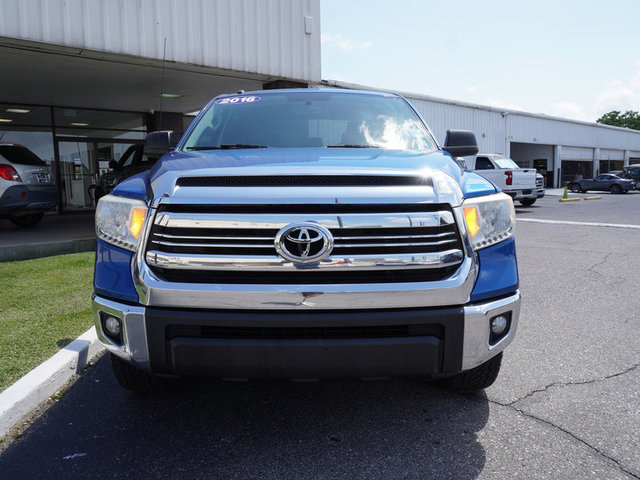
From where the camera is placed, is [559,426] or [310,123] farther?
[310,123]

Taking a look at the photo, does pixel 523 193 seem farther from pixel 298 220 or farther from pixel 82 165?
pixel 298 220

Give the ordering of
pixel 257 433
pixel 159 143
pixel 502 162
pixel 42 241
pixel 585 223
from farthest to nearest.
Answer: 1. pixel 502 162
2. pixel 585 223
3. pixel 42 241
4. pixel 159 143
5. pixel 257 433

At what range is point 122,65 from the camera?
30.9 ft

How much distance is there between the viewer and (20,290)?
5.34 meters

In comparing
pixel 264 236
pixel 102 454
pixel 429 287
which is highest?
pixel 264 236

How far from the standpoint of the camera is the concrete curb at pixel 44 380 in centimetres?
263

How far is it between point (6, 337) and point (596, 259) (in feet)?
24.6

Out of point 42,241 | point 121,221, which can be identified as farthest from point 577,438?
point 42,241

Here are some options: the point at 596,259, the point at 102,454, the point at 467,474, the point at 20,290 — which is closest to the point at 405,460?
the point at 467,474

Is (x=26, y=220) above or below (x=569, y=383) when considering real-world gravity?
above

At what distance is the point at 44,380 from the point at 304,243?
2.01m

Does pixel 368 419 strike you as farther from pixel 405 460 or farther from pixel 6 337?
pixel 6 337

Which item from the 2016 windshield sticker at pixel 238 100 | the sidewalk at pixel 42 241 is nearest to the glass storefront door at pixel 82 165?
the sidewalk at pixel 42 241

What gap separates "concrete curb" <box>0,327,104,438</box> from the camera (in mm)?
2633
